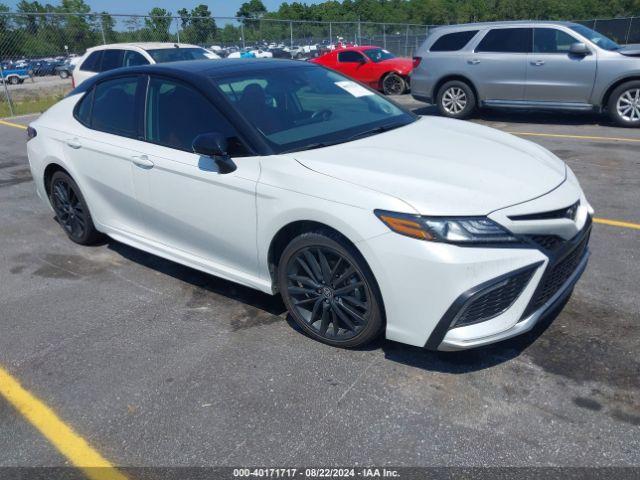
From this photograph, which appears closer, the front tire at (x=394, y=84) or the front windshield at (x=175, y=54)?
the front windshield at (x=175, y=54)

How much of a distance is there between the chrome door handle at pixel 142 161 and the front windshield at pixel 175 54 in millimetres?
7710

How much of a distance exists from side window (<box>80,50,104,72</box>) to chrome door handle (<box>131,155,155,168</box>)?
9.04 m

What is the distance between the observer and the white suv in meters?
11.3

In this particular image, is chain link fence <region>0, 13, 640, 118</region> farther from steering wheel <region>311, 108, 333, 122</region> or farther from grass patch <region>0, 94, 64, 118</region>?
steering wheel <region>311, 108, 333, 122</region>

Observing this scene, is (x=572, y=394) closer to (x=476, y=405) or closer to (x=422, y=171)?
(x=476, y=405)

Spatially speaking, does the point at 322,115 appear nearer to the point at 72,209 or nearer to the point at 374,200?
the point at 374,200

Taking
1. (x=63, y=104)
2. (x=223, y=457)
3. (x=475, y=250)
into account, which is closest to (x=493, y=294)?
(x=475, y=250)

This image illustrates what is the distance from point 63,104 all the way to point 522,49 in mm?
8160

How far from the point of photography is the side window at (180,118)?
362cm

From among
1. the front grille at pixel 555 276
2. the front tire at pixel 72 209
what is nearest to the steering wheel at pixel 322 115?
the front grille at pixel 555 276

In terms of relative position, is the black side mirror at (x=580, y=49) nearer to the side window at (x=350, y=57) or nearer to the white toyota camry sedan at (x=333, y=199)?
the white toyota camry sedan at (x=333, y=199)

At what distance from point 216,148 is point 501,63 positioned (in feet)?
28.0

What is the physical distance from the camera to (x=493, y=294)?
2.78 metres

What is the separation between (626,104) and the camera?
9.48 metres
